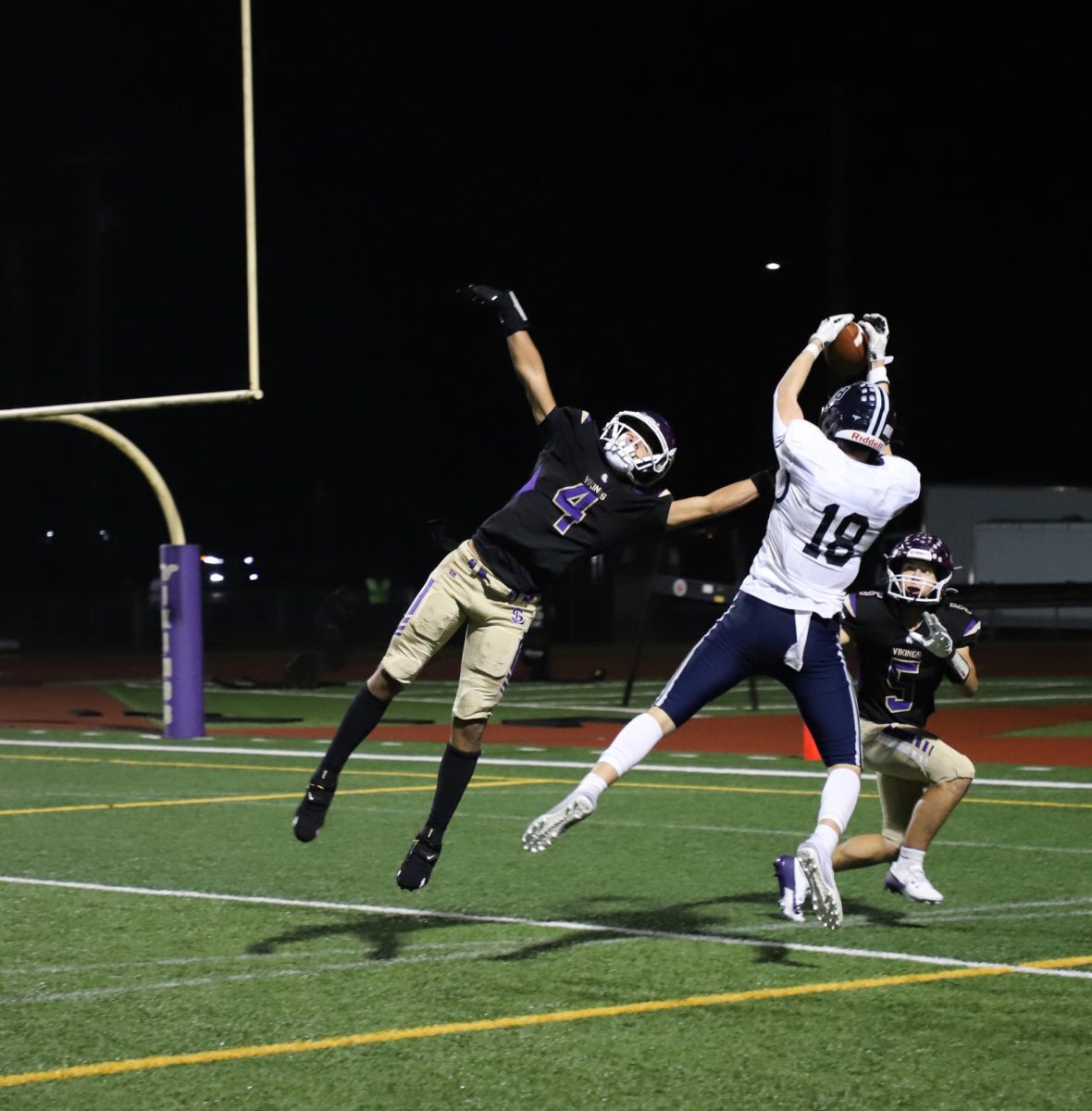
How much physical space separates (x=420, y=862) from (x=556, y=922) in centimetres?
75

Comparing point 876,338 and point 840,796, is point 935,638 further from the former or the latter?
point 876,338

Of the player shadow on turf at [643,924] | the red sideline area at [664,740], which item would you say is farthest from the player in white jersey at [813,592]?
the red sideline area at [664,740]

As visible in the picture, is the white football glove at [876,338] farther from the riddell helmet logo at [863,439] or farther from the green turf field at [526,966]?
the green turf field at [526,966]

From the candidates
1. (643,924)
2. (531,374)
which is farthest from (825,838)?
(531,374)

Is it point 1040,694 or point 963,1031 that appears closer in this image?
point 963,1031

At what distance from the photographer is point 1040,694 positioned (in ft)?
81.8

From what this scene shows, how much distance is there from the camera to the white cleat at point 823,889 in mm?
6531

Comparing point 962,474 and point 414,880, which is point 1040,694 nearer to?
point 414,880

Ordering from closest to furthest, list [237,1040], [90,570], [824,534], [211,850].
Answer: [237,1040] < [824,534] < [211,850] < [90,570]

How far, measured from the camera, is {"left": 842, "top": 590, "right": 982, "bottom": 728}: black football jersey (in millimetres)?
7895

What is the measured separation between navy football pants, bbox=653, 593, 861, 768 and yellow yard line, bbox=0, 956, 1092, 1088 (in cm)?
91

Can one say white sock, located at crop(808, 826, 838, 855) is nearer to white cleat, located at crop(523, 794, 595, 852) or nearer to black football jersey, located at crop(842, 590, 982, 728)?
white cleat, located at crop(523, 794, 595, 852)

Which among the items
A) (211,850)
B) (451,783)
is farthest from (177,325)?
(451,783)

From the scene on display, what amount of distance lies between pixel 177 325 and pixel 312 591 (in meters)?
36.8
